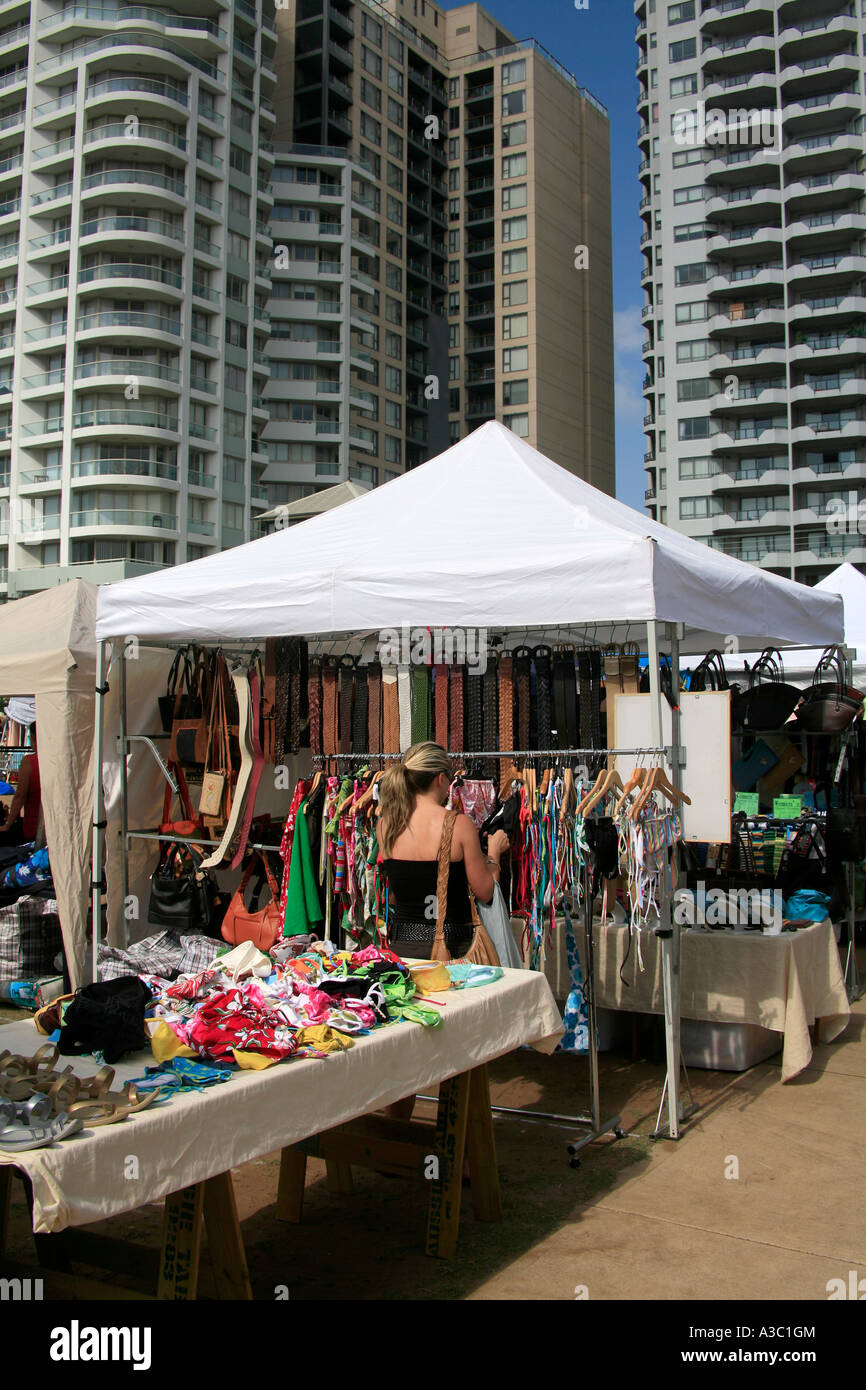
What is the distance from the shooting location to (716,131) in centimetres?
4947

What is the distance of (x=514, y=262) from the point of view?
226ft

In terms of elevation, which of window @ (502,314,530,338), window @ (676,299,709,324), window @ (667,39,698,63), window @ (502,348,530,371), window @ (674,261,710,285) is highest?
window @ (667,39,698,63)

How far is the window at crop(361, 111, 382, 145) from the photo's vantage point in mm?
63562

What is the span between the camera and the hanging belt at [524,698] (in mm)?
5902

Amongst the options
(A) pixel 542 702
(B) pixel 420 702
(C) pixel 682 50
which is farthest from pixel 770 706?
(C) pixel 682 50

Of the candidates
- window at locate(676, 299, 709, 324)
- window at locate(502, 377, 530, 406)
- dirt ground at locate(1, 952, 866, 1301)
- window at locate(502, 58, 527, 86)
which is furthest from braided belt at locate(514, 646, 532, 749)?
window at locate(502, 58, 527, 86)

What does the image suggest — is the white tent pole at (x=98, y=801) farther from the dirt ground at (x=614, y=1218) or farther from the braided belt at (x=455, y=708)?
the dirt ground at (x=614, y=1218)

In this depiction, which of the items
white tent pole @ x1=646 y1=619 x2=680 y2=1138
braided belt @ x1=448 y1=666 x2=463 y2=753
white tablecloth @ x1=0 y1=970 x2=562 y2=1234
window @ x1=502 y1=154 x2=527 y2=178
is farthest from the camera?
window @ x1=502 y1=154 x2=527 y2=178

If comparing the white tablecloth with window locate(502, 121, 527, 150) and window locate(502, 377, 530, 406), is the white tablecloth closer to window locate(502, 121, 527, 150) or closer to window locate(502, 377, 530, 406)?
window locate(502, 377, 530, 406)

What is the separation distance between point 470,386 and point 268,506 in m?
23.2

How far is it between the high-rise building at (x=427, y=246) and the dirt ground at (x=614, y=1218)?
172ft

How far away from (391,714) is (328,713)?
1.52ft

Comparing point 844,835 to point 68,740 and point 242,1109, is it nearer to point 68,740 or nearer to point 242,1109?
point 68,740

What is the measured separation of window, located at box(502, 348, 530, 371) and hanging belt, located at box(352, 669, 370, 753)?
64.3m
